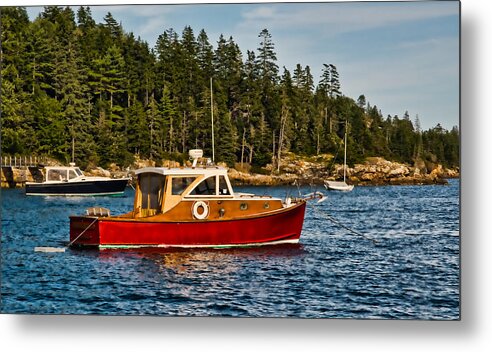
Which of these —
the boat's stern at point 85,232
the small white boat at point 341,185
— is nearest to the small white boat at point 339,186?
the small white boat at point 341,185

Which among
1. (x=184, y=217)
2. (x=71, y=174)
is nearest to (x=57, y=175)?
(x=71, y=174)

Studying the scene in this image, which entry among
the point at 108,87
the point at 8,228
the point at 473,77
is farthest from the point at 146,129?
the point at 473,77

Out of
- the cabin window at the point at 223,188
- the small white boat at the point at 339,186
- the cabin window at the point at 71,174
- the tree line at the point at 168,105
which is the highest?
the tree line at the point at 168,105

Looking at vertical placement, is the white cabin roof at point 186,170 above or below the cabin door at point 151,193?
above

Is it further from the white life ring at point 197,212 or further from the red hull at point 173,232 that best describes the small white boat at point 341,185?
the white life ring at point 197,212

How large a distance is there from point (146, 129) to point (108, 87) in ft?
4.43

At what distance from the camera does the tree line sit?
17.7 meters

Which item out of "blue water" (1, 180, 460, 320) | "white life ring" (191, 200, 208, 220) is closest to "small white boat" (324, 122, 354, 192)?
"blue water" (1, 180, 460, 320)

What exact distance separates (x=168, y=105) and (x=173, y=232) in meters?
6.30

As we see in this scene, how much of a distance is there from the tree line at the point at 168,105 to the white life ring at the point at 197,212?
3092 millimetres

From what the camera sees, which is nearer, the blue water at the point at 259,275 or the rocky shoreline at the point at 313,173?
the blue water at the point at 259,275

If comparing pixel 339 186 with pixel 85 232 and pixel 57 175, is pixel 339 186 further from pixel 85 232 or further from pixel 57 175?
pixel 85 232

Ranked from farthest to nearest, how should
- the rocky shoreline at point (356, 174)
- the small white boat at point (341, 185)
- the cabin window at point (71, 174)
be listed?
the cabin window at point (71, 174), the small white boat at point (341, 185), the rocky shoreline at point (356, 174)

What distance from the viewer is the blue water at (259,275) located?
35.9 ft
